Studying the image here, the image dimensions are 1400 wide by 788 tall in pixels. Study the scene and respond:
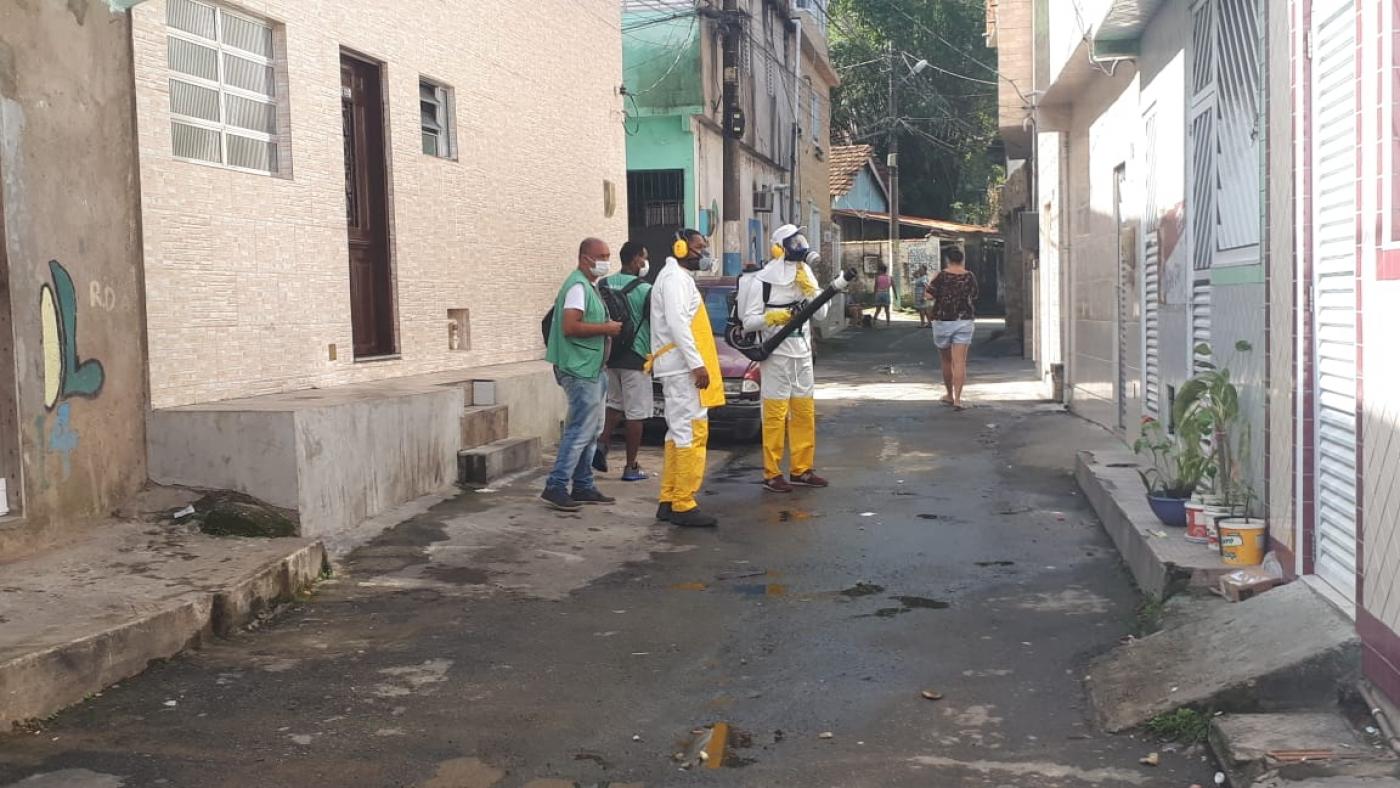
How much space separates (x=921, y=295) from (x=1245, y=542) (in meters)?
33.9

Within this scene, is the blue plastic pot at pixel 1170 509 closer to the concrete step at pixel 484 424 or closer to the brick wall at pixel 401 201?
the concrete step at pixel 484 424

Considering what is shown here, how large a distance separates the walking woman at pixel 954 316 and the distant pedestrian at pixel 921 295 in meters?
21.1

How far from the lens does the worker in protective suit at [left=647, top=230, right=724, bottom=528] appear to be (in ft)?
28.2

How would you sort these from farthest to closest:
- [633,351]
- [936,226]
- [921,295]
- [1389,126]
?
1. [936,226]
2. [921,295]
3. [633,351]
4. [1389,126]

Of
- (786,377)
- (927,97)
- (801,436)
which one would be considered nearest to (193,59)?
(786,377)

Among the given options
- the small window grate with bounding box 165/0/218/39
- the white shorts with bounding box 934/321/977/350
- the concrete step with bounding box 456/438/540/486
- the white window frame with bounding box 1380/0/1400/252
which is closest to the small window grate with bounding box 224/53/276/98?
the small window grate with bounding box 165/0/218/39

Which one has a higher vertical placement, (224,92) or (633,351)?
(224,92)

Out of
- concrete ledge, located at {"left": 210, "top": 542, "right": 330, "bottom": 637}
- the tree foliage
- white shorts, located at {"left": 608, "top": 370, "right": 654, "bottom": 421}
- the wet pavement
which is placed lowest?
the wet pavement

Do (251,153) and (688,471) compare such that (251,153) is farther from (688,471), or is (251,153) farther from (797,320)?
(797,320)

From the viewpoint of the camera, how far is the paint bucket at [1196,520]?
6566 millimetres

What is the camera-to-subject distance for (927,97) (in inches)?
1805

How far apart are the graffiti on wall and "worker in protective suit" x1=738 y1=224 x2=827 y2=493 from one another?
4.69m

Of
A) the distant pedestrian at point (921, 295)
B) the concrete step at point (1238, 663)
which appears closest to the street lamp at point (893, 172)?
the distant pedestrian at point (921, 295)

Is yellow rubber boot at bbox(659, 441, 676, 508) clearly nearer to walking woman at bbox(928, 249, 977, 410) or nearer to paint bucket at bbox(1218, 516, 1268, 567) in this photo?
paint bucket at bbox(1218, 516, 1268, 567)
